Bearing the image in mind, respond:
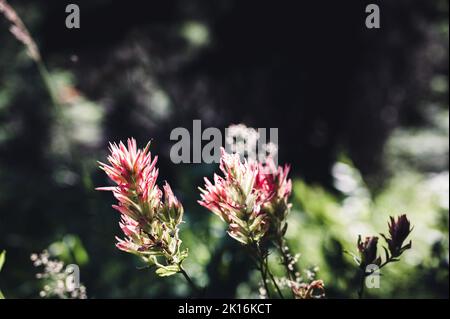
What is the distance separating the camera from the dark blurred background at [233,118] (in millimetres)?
2238

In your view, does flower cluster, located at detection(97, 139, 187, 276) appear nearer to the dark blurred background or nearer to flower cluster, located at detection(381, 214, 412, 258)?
flower cluster, located at detection(381, 214, 412, 258)

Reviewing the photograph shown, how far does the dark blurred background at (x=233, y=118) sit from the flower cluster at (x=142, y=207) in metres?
1.05

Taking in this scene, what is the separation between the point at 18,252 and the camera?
9.01 feet

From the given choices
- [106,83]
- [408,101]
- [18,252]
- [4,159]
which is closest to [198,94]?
[106,83]

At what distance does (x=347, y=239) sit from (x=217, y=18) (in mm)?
2710

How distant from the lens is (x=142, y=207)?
1.02 meters

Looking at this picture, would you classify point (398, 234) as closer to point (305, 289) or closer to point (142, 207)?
point (305, 289)

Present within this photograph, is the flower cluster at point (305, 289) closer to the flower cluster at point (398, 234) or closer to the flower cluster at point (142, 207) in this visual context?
the flower cluster at point (398, 234)

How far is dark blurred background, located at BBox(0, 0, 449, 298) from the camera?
2238 mm

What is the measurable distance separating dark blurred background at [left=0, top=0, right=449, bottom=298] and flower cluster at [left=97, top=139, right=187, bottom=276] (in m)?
1.05
